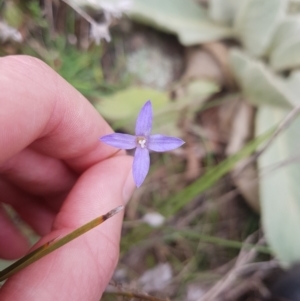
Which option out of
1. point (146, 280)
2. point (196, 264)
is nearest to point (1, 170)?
point (146, 280)

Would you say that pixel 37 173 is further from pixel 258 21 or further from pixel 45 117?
pixel 258 21

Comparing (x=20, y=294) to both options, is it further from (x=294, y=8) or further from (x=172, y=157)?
(x=294, y=8)

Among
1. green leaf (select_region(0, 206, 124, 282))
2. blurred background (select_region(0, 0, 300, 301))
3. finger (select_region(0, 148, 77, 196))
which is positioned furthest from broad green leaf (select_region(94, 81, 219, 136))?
green leaf (select_region(0, 206, 124, 282))

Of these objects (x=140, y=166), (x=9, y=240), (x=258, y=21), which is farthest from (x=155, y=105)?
(x=140, y=166)

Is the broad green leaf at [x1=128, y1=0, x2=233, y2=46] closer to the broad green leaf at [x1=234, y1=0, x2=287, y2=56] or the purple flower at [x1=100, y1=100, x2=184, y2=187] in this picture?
the broad green leaf at [x1=234, y1=0, x2=287, y2=56]

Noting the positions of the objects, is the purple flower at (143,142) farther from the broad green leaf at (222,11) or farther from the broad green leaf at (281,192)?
the broad green leaf at (222,11)
